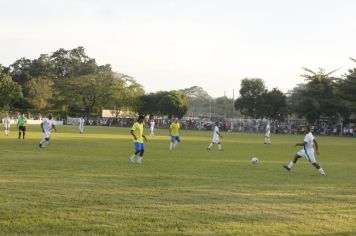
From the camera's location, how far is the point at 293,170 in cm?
1755

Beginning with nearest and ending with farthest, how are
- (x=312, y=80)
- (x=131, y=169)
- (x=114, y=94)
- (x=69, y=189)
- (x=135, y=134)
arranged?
1. (x=69, y=189)
2. (x=131, y=169)
3. (x=135, y=134)
4. (x=312, y=80)
5. (x=114, y=94)

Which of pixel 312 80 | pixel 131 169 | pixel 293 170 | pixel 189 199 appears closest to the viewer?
pixel 189 199

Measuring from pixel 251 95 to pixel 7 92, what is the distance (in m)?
39.4

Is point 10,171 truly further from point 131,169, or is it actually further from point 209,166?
point 209,166

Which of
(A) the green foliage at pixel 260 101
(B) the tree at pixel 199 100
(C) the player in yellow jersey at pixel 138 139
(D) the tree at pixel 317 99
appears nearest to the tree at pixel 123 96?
(A) the green foliage at pixel 260 101

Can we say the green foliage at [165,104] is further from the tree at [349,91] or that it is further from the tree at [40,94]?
the tree at [349,91]

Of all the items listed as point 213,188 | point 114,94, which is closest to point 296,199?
point 213,188

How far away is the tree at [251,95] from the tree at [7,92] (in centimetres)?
3705

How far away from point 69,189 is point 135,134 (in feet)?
25.8

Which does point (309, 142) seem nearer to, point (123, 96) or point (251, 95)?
point (251, 95)

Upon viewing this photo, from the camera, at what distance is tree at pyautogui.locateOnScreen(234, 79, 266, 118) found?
3314 inches

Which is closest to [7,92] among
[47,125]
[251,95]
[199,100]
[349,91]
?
[251,95]

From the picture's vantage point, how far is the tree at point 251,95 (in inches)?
3314

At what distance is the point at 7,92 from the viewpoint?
3246 inches
